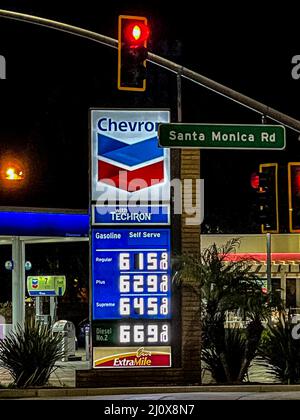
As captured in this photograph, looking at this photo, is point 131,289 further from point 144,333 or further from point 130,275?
point 144,333

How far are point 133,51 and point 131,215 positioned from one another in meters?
3.76

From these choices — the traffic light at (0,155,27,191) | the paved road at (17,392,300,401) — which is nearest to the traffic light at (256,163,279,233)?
the paved road at (17,392,300,401)

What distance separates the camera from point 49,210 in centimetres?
2588

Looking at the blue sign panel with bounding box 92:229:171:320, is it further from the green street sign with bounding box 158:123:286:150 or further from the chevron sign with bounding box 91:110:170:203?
the green street sign with bounding box 158:123:286:150

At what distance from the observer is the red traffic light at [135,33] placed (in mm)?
17469

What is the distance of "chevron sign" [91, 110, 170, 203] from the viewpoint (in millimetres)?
20000

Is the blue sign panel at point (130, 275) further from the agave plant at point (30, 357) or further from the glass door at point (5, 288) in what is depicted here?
the glass door at point (5, 288)

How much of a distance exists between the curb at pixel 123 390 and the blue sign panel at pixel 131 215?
314cm

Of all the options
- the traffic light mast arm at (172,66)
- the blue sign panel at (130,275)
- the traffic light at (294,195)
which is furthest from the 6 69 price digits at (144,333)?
the traffic light mast arm at (172,66)

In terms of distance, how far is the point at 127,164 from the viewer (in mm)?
20047

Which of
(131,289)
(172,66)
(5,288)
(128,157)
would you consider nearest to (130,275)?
(131,289)

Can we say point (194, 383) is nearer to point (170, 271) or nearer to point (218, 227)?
point (170, 271)

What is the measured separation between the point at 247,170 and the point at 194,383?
50975mm

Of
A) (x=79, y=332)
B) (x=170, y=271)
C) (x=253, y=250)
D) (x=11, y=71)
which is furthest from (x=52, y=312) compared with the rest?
(x=11, y=71)
